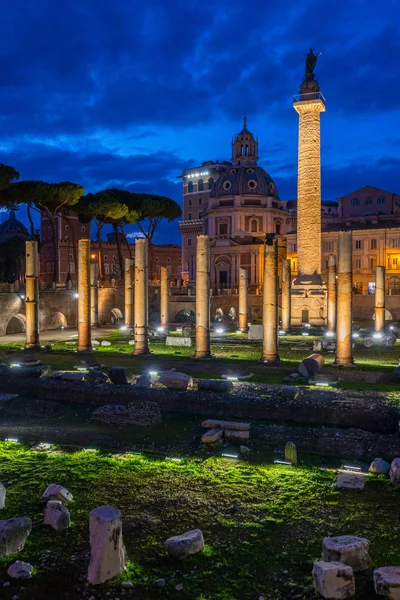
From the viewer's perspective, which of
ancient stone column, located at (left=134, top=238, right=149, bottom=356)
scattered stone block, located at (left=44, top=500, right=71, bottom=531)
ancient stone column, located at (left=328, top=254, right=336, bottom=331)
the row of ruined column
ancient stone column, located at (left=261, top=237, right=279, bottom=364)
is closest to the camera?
scattered stone block, located at (left=44, top=500, right=71, bottom=531)

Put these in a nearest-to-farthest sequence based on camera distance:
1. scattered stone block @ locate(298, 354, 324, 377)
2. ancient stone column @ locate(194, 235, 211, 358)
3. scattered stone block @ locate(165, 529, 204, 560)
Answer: scattered stone block @ locate(165, 529, 204, 560), scattered stone block @ locate(298, 354, 324, 377), ancient stone column @ locate(194, 235, 211, 358)

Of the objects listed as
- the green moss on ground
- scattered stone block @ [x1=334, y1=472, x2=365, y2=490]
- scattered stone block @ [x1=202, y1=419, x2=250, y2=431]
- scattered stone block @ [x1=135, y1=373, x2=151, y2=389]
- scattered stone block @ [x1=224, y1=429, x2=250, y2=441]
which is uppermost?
scattered stone block @ [x1=135, y1=373, x2=151, y2=389]

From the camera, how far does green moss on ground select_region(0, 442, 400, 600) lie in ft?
17.8

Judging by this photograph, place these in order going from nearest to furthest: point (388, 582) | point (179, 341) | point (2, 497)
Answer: point (388, 582)
point (2, 497)
point (179, 341)

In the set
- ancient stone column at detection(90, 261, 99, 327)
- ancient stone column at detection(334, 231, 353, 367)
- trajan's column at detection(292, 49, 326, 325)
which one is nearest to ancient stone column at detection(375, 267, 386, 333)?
trajan's column at detection(292, 49, 326, 325)

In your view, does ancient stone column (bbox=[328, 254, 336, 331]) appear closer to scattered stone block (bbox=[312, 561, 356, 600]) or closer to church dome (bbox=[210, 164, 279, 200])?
scattered stone block (bbox=[312, 561, 356, 600])

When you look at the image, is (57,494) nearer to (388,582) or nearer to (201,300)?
(388,582)

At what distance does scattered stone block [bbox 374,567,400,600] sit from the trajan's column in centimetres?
2909

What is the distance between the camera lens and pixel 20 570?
219 inches

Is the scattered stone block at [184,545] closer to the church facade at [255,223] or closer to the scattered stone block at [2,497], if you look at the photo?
the scattered stone block at [2,497]

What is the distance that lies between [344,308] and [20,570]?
14.8m

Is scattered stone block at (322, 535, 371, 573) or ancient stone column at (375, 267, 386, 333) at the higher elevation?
ancient stone column at (375, 267, 386, 333)

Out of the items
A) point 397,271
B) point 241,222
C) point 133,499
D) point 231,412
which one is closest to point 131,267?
point 231,412

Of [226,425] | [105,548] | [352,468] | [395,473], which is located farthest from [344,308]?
[105,548]
